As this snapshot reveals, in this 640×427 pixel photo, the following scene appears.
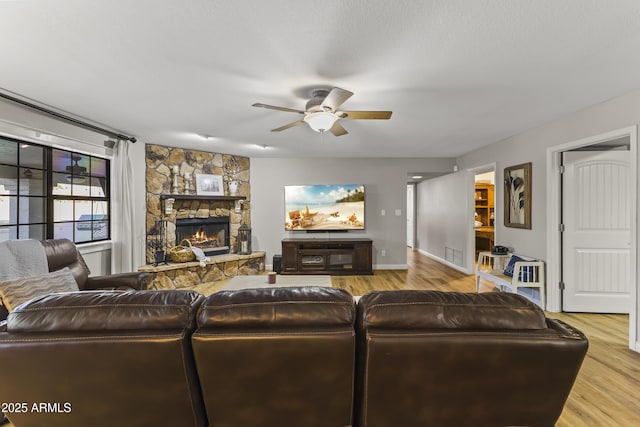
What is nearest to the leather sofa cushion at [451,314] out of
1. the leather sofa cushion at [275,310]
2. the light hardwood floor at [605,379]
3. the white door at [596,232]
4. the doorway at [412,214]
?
the leather sofa cushion at [275,310]

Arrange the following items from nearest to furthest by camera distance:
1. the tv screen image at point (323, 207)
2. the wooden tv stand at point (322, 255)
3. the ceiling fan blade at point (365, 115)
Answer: the ceiling fan blade at point (365, 115) < the wooden tv stand at point (322, 255) < the tv screen image at point (323, 207)

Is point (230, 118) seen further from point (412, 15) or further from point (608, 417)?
point (608, 417)

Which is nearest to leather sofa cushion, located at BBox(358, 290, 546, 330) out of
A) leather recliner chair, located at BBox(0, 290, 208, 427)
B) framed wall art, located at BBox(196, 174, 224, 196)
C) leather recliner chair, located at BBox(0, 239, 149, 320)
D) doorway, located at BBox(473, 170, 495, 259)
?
leather recliner chair, located at BBox(0, 290, 208, 427)

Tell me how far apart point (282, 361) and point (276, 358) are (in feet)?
0.08

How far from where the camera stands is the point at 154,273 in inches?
167

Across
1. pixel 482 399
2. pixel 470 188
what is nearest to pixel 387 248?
pixel 470 188

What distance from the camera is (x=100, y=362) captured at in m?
1.02

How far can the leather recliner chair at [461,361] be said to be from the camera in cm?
103

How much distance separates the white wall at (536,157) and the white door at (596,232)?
24 centimetres

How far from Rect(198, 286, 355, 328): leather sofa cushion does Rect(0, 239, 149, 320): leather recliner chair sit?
6.79 ft

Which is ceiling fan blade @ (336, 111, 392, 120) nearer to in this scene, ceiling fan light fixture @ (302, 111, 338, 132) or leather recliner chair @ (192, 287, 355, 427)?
ceiling fan light fixture @ (302, 111, 338, 132)

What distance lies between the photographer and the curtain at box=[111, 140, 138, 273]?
3.98m

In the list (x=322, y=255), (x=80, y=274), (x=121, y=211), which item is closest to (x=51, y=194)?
(x=121, y=211)

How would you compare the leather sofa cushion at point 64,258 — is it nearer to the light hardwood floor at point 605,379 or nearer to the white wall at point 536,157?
the light hardwood floor at point 605,379
